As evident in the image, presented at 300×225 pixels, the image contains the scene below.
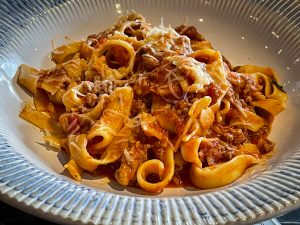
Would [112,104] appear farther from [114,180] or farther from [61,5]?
[61,5]

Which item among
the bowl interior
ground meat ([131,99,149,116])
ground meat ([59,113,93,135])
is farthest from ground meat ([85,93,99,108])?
the bowl interior

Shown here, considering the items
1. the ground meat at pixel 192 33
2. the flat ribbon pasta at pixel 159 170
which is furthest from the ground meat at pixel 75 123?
the ground meat at pixel 192 33

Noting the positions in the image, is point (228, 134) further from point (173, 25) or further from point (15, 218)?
point (173, 25)

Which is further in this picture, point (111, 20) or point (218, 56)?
point (111, 20)

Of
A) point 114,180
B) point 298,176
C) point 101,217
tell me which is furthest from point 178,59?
point 101,217

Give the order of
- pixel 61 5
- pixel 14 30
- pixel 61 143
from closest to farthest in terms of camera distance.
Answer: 1. pixel 61 143
2. pixel 14 30
3. pixel 61 5

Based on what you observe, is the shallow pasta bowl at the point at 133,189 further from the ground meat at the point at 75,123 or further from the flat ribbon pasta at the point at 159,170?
the ground meat at the point at 75,123

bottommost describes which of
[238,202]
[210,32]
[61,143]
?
[61,143]
